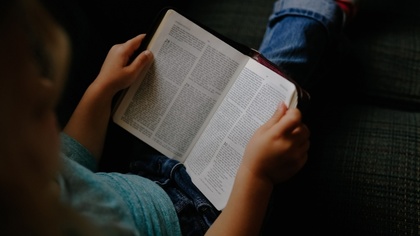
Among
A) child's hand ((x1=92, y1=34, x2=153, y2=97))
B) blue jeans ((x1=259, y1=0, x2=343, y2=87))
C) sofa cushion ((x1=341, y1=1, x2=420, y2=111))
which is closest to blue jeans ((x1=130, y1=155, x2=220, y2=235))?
child's hand ((x1=92, y1=34, x2=153, y2=97))

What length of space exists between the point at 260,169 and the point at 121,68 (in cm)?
29

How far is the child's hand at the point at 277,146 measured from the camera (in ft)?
1.98

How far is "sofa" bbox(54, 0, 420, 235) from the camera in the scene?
71cm

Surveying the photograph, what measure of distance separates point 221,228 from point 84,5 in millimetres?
467

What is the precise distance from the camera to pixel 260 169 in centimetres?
62

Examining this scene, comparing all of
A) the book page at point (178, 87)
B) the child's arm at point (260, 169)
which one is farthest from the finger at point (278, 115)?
the book page at point (178, 87)

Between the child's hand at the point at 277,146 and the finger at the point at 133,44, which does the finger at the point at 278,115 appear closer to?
Answer: the child's hand at the point at 277,146

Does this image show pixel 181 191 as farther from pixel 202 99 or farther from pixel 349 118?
pixel 349 118

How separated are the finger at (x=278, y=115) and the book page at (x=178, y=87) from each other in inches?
4.0

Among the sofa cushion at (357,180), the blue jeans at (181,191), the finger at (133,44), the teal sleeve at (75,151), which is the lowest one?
the sofa cushion at (357,180)

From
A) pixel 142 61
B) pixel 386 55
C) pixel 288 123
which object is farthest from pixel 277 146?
pixel 386 55

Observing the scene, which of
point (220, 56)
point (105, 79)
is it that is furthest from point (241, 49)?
point (105, 79)

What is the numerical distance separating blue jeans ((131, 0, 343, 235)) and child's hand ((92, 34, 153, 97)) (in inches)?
5.3

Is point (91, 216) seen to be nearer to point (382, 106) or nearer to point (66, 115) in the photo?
point (66, 115)
